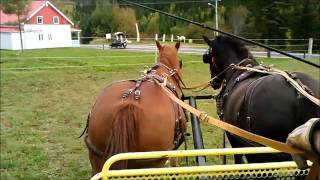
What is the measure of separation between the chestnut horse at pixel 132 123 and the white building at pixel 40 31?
3761cm

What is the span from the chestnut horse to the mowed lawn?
2.18 metres

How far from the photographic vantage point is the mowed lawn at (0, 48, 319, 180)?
604 centimetres

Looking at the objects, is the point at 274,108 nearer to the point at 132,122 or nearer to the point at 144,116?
the point at 144,116

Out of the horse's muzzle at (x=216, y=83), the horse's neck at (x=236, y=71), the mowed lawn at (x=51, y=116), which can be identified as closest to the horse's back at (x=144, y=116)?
the horse's neck at (x=236, y=71)

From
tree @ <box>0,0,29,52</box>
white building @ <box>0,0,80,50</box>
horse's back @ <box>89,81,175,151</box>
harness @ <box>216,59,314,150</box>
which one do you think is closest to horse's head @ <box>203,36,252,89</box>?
harness @ <box>216,59,314,150</box>

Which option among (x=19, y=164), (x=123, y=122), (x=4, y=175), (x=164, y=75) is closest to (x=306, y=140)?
(x=123, y=122)

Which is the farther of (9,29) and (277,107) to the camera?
(9,29)

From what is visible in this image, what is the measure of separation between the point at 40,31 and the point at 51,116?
35.7m

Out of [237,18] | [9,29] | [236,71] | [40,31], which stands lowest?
[40,31]

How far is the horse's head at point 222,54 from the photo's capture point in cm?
546

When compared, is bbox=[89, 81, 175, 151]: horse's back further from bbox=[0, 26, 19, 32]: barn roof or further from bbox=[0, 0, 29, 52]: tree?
bbox=[0, 26, 19, 32]: barn roof

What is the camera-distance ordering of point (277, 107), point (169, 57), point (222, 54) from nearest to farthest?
point (277, 107)
point (169, 57)
point (222, 54)

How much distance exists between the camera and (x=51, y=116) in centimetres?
947

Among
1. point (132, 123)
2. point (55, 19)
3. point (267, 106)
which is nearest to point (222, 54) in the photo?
point (267, 106)
